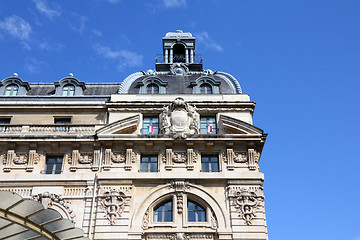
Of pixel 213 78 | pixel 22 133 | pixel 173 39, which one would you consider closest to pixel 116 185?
pixel 22 133

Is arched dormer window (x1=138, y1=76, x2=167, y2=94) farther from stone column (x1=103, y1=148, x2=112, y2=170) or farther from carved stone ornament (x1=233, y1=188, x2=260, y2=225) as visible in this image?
carved stone ornament (x1=233, y1=188, x2=260, y2=225)

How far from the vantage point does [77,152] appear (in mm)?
29000

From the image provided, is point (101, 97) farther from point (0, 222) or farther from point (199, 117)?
point (0, 222)

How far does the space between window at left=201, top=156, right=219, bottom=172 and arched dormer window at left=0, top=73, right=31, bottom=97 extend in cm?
1427

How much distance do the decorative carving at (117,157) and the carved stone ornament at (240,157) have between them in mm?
6564

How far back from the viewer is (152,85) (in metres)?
34.1

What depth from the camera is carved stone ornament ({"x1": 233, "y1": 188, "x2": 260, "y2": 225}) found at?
26.6 m

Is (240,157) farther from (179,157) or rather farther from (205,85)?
(205,85)

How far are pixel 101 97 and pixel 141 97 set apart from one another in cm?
296

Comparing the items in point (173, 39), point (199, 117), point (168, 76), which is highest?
point (173, 39)

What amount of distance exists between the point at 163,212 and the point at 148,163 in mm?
3208

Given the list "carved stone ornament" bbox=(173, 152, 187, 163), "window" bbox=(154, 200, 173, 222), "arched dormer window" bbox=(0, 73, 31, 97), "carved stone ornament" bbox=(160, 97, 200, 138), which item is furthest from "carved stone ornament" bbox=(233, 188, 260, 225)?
"arched dormer window" bbox=(0, 73, 31, 97)

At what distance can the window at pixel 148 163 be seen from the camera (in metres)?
28.7

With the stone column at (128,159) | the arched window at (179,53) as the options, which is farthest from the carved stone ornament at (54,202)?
the arched window at (179,53)
